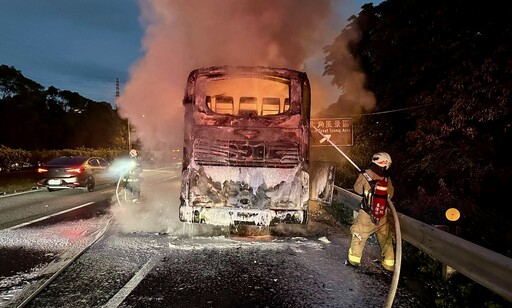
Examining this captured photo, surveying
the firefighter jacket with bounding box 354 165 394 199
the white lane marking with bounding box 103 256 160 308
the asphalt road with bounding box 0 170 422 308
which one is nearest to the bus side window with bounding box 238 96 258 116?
the asphalt road with bounding box 0 170 422 308

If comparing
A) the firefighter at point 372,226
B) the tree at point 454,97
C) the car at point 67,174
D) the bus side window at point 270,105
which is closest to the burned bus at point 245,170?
the bus side window at point 270,105

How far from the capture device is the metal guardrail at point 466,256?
352cm

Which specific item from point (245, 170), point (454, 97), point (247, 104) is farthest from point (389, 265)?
point (454, 97)

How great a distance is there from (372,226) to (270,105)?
3515 mm

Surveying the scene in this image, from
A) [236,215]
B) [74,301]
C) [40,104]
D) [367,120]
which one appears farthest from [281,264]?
[40,104]

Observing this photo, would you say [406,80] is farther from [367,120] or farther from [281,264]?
[281,264]

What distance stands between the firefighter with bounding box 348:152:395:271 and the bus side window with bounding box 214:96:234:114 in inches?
134

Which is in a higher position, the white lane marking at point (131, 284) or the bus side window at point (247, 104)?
the bus side window at point (247, 104)

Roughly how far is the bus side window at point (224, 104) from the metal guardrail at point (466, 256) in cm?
400

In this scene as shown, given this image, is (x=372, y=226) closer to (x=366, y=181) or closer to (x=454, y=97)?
(x=366, y=181)

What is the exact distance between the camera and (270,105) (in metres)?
8.16

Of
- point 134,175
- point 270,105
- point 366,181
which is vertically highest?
point 270,105

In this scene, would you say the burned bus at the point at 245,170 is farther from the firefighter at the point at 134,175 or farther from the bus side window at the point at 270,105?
the firefighter at the point at 134,175

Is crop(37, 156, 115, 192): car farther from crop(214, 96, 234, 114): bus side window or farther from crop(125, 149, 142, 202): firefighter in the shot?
crop(214, 96, 234, 114): bus side window
